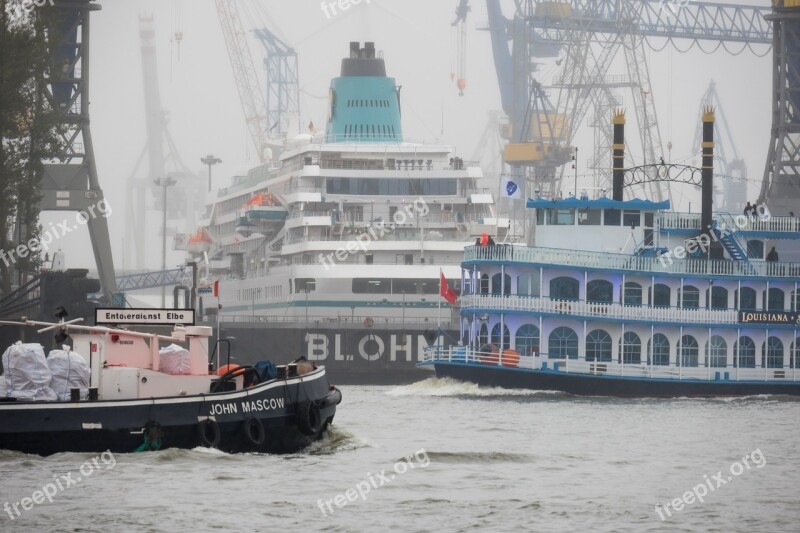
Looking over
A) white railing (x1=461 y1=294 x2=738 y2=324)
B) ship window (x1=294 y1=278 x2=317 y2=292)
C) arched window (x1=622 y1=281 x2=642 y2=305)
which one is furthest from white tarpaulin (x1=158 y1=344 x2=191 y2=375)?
ship window (x1=294 y1=278 x2=317 y2=292)

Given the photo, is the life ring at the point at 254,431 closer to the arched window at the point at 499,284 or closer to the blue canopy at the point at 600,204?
the arched window at the point at 499,284

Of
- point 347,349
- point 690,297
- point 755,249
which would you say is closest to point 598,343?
point 690,297

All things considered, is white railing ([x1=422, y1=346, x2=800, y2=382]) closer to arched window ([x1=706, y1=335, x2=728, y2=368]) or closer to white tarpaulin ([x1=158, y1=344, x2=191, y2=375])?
arched window ([x1=706, y1=335, x2=728, y2=368])

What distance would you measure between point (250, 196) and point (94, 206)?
19.6 meters

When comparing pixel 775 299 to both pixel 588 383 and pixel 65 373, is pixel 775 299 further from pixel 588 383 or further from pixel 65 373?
pixel 65 373

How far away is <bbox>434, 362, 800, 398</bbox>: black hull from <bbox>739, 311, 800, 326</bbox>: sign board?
2232mm

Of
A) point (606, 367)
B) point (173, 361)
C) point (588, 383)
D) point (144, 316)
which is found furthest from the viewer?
point (606, 367)

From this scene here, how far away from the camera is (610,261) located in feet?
210

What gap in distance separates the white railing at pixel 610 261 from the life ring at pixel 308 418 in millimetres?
22274

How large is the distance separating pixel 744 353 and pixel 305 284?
2602 cm

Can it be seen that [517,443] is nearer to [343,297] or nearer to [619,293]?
[619,293]

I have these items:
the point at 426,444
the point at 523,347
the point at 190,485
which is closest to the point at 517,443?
the point at 426,444

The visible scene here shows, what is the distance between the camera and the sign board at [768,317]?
65.4m

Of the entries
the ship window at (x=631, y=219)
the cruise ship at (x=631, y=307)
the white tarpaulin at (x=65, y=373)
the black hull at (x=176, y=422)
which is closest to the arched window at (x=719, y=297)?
the cruise ship at (x=631, y=307)
